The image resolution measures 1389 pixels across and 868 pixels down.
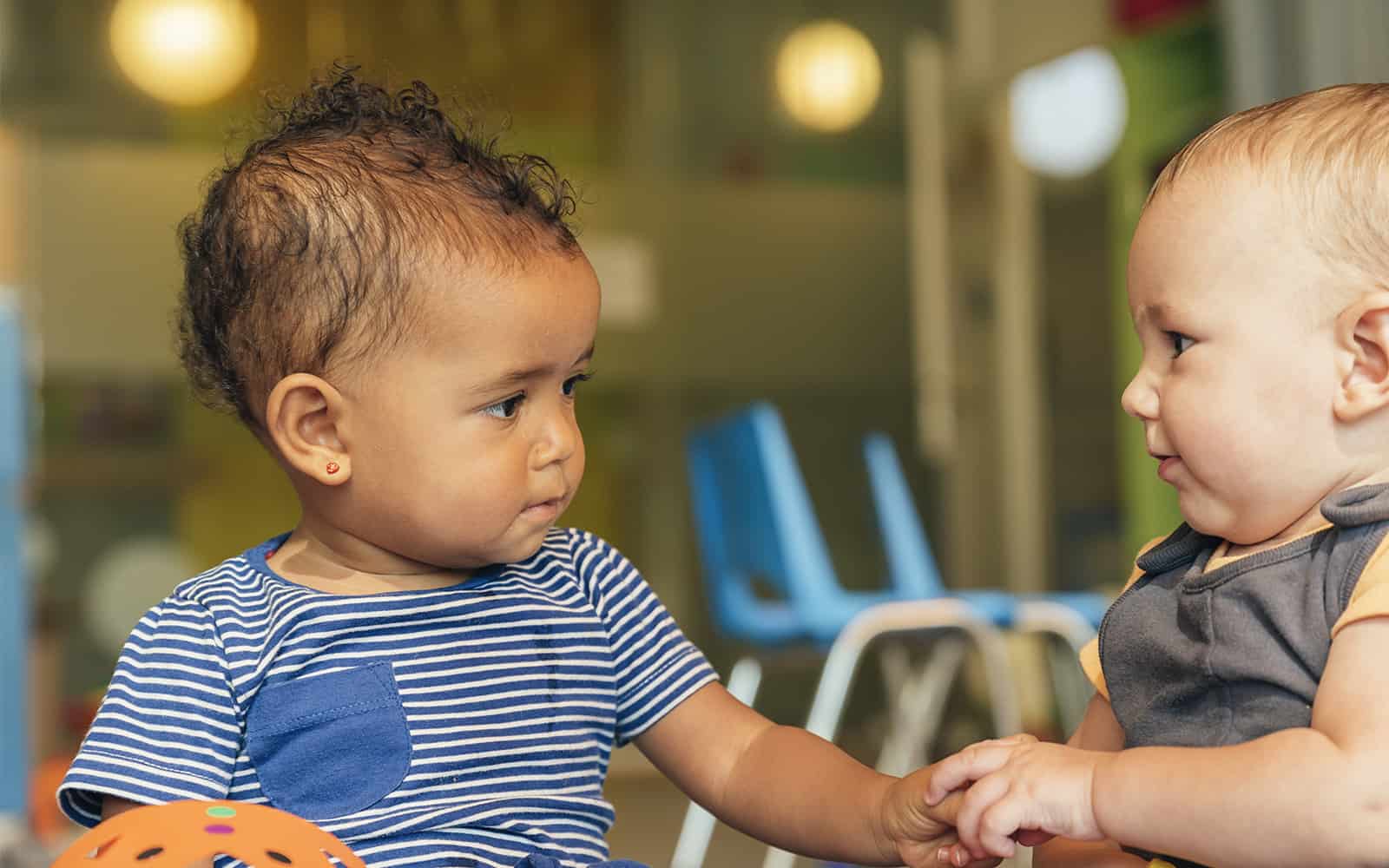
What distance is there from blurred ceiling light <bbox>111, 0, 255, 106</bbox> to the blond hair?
14.6 feet

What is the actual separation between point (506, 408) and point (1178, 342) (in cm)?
38

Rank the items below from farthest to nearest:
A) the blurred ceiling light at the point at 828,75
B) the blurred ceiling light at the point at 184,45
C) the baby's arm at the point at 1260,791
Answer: the blurred ceiling light at the point at 828,75 → the blurred ceiling light at the point at 184,45 → the baby's arm at the point at 1260,791

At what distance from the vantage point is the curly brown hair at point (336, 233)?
0.90m

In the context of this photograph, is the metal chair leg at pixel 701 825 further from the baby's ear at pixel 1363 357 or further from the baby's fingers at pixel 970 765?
the baby's ear at pixel 1363 357

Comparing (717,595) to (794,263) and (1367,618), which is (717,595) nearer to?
(1367,618)

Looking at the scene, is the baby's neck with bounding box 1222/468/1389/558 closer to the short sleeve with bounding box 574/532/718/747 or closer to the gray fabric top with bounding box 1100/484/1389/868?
the gray fabric top with bounding box 1100/484/1389/868

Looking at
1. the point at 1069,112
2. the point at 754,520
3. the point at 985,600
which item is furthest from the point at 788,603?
the point at 1069,112

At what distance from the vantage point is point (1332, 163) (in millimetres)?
710

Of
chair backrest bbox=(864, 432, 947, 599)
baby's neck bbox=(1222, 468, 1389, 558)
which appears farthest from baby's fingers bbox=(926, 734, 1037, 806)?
chair backrest bbox=(864, 432, 947, 599)

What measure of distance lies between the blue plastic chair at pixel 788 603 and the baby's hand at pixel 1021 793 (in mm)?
1601

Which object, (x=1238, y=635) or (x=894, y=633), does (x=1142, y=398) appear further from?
(x=894, y=633)

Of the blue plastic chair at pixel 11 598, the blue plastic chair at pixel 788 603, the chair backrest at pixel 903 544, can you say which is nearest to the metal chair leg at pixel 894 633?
the blue plastic chair at pixel 788 603

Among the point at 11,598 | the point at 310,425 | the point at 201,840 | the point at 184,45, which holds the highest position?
the point at 184,45

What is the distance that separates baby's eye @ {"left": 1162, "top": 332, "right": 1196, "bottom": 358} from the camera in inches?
29.5
